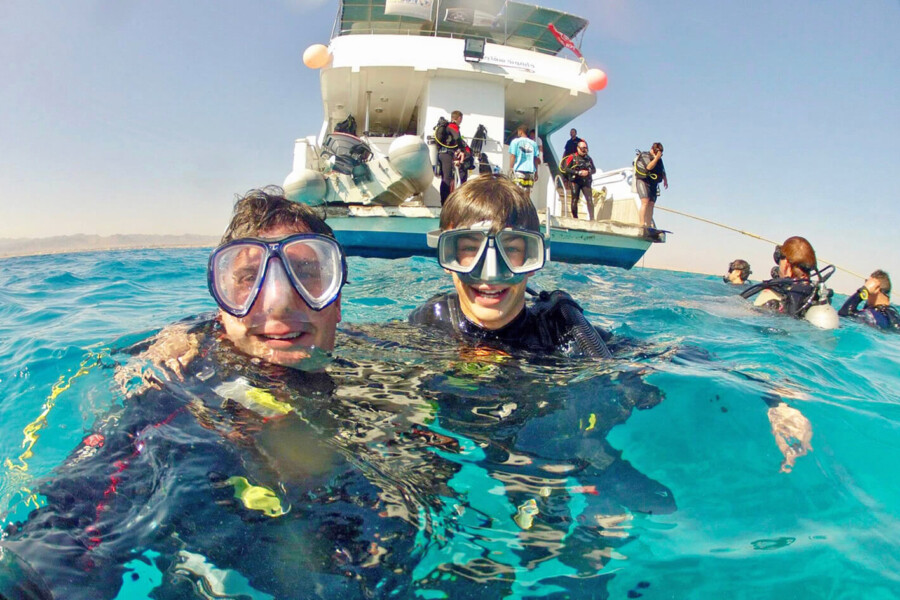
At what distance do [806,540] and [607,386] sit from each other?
0.84 metres

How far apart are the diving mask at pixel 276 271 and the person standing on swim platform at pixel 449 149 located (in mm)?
8437

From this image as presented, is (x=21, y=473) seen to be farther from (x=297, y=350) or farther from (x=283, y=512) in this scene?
(x=283, y=512)

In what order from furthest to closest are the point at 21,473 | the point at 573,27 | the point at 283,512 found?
the point at 573,27 → the point at 21,473 → the point at 283,512

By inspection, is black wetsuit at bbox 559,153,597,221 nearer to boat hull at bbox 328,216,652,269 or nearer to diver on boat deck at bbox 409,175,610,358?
boat hull at bbox 328,216,652,269

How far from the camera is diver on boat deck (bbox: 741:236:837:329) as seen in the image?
19.2 feet

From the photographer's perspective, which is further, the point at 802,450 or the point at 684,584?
the point at 802,450

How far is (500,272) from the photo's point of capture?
2.39m

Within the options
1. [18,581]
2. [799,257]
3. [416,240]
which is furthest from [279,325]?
[416,240]

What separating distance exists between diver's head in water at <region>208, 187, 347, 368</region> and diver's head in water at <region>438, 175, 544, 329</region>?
0.76 m

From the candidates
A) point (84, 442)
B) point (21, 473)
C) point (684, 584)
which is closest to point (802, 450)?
point (684, 584)

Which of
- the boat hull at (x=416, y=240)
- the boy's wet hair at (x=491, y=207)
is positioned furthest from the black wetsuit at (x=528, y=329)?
the boat hull at (x=416, y=240)

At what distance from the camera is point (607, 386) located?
217cm

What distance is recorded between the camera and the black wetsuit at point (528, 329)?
2.62 meters

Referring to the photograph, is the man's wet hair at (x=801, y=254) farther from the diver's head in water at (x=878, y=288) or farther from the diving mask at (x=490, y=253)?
the diving mask at (x=490, y=253)
